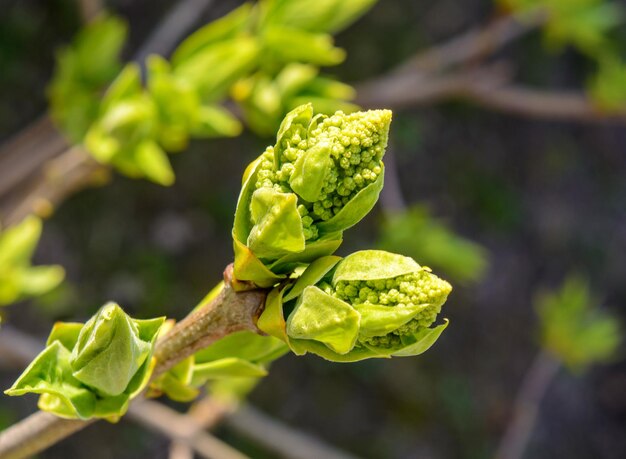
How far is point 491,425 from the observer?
3.01m

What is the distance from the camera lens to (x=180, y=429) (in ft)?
4.71

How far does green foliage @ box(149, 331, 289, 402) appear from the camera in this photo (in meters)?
0.61

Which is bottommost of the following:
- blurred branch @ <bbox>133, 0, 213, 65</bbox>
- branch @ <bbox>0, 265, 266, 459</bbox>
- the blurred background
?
the blurred background

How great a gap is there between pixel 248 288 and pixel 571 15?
1.38 m

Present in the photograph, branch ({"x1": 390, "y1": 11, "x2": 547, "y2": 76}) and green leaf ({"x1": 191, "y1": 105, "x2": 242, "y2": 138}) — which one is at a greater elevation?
green leaf ({"x1": 191, "y1": 105, "x2": 242, "y2": 138})

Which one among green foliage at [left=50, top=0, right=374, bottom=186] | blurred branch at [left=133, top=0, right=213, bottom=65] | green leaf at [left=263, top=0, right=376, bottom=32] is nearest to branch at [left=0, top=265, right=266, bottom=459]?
green foliage at [left=50, top=0, right=374, bottom=186]

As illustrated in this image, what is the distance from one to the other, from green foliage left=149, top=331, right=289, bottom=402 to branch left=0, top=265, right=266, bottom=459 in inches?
1.4

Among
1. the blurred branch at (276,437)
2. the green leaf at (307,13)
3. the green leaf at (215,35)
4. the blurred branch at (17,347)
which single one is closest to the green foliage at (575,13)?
the green leaf at (307,13)

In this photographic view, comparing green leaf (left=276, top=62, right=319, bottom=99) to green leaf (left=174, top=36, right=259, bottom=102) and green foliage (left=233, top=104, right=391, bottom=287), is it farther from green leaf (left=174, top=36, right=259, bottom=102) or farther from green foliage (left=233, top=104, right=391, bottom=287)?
green foliage (left=233, top=104, right=391, bottom=287)

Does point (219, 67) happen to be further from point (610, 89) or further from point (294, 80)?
point (610, 89)

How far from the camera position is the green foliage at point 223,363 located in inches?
24.0

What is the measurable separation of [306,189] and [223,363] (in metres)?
0.21

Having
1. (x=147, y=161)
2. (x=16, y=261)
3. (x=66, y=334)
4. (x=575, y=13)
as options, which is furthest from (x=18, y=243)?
(x=575, y=13)

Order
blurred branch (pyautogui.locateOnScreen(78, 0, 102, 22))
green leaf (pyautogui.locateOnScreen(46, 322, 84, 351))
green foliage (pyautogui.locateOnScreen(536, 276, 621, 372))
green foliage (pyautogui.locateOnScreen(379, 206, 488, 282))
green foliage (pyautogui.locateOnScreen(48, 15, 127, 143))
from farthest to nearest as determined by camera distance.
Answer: green foliage (pyautogui.locateOnScreen(536, 276, 621, 372))
blurred branch (pyautogui.locateOnScreen(78, 0, 102, 22))
green foliage (pyautogui.locateOnScreen(379, 206, 488, 282))
green foliage (pyautogui.locateOnScreen(48, 15, 127, 143))
green leaf (pyautogui.locateOnScreen(46, 322, 84, 351))
